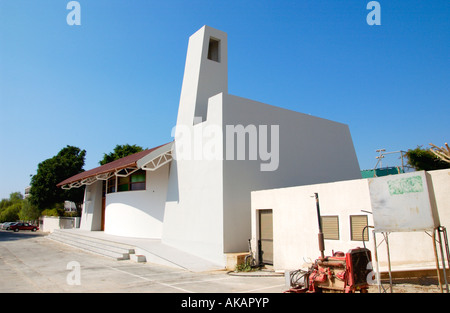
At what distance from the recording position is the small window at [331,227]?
8.85 metres

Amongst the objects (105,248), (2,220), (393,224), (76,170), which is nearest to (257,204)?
(393,224)

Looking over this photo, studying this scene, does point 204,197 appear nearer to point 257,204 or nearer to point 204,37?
point 257,204

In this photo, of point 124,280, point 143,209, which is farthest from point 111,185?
point 124,280

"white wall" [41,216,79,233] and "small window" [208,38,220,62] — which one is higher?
"small window" [208,38,220,62]

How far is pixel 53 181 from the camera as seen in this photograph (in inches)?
1417

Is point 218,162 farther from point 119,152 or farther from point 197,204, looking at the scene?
point 119,152

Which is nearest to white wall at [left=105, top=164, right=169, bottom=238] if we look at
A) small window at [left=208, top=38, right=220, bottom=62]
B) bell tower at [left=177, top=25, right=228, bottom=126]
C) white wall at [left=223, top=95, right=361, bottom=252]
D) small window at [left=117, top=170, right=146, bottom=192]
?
small window at [left=117, top=170, right=146, bottom=192]

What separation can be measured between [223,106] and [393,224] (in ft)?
27.8

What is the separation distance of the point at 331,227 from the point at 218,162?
17.0 ft

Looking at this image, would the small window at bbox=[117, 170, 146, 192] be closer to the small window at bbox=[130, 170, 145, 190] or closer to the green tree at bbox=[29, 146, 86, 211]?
the small window at bbox=[130, 170, 145, 190]

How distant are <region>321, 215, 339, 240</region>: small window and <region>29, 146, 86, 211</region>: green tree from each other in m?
35.2

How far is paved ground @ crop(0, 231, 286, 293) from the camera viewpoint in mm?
7977

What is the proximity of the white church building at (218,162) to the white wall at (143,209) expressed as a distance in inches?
2.3

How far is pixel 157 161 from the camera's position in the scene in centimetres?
1634
